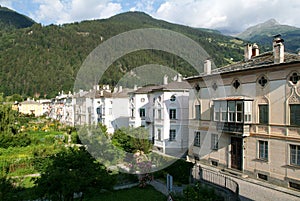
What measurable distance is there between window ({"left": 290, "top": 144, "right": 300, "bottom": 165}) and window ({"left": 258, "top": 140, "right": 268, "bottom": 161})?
1865 millimetres

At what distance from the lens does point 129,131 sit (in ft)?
92.6

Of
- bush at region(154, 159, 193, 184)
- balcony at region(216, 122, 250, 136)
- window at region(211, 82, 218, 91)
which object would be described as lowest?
bush at region(154, 159, 193, 184)

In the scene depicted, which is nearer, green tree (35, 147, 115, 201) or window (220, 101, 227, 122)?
green tree (35, 147, 115, 201)

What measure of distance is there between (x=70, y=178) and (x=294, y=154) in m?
14.0

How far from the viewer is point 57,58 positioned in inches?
→ 6275

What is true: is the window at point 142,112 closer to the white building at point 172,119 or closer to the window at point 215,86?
the white building at point 172,119

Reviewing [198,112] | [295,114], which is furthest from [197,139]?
[295,114]

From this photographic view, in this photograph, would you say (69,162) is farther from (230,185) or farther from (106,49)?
(106,49)

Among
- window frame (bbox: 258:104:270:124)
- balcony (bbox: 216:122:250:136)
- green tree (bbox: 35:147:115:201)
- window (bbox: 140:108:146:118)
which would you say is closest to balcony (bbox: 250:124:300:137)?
window frame (bbox: 258:104:270:124)

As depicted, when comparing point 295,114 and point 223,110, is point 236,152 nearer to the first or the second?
point 223,110

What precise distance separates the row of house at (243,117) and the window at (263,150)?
33mm

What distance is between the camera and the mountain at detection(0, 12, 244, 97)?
420 feet

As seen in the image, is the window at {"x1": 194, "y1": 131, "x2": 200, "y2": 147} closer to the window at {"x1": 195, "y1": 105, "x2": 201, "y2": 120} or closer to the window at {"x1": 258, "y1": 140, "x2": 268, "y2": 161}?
the window at {"x1": 195, "y1": 105, "x2": 201, "y2": 120}

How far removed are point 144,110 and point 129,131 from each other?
27.3 ft
